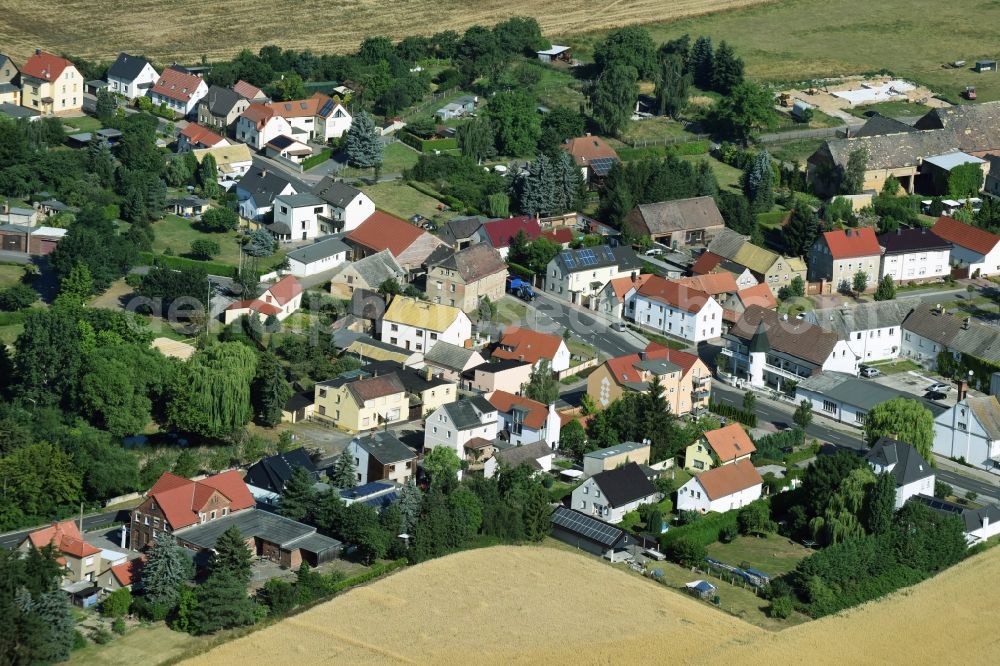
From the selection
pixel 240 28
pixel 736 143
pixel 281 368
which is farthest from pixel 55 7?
pixel 281 368

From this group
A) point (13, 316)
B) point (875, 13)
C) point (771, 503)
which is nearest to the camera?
point (771, 503)

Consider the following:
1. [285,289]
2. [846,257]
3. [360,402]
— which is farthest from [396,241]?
[846,257]

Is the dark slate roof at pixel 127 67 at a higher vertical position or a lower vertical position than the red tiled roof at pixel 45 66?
lower

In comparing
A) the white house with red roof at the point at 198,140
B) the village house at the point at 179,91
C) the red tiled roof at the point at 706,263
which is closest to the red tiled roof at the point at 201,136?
the white house with red roof at the point at 198,140

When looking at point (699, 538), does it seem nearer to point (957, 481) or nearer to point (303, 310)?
point (957, 481)

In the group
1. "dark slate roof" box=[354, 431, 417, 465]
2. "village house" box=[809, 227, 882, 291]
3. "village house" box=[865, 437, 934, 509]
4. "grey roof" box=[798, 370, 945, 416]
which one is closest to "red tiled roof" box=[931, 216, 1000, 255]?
"village house" box=[809, 227, 882, 291]

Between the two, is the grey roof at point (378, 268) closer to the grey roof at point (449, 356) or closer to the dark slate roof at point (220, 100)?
the grey roof at point (449, 356)
